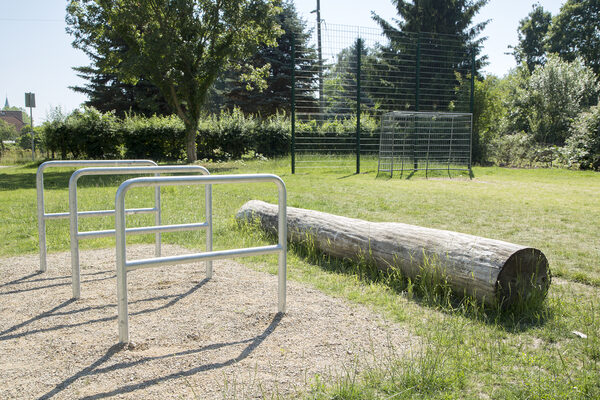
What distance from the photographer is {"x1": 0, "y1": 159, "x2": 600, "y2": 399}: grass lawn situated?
2412mm

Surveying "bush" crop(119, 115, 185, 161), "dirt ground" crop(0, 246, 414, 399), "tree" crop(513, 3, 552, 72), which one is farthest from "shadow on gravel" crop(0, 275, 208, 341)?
"tree" crop(513, 3, 552, 72)

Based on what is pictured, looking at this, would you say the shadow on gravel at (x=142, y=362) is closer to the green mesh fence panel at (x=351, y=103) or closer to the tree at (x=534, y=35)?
the green mesh fence panel at (x=351, y=103)

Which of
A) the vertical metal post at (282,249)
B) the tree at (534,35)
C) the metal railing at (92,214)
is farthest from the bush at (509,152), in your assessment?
the tree at (534,35)

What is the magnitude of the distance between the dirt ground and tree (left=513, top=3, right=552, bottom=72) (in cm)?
5609

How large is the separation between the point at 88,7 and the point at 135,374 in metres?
→ 17.5

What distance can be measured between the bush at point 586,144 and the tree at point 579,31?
83.6ft

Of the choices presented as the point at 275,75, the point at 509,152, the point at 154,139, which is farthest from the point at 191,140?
the point at 275,75

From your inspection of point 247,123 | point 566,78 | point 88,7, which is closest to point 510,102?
point 566,78

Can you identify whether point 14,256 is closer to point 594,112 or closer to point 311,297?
point 311,297

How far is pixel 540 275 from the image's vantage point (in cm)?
352

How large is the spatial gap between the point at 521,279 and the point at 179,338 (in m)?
2.40

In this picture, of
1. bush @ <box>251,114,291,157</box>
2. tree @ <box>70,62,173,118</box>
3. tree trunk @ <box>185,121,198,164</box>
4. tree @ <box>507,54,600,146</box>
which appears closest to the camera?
tree trunk @ <box>185,121,198,164</box>

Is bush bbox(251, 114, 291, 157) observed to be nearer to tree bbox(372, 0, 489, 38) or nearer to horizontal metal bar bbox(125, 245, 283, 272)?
tree bbox(372, 0, 489, 38)

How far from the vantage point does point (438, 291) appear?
386 centimetres
